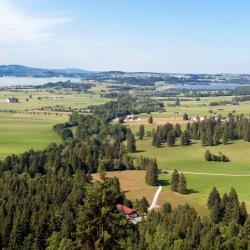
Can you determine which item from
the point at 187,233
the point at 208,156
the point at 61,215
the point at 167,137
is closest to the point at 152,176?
the point at 208,156

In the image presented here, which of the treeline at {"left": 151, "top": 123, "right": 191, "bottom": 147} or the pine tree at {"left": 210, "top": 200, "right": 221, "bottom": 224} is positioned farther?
the treeline at {"left": 151, "top": 123, "right": 191, "bottom": 147}

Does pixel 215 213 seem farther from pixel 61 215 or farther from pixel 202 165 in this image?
pixel 202 165

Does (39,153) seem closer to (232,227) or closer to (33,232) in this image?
(33,232)

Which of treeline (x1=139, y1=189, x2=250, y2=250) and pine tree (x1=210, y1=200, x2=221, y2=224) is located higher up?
treeline (x1=139, y1=189, x2=250, y2=250)

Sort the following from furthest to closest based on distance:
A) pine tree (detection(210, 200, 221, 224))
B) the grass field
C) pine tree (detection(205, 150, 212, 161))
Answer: the grass field
pine tree (detection(205, 150, 212, 161))
pine tree (detection(210, 200, 221, 224))

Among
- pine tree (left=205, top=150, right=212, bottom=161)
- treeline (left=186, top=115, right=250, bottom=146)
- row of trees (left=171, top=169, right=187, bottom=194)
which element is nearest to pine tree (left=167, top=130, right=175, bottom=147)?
treeline (left=186, top=115, right=250, bottom=146)

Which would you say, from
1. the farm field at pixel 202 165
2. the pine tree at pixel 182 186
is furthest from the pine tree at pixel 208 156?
the pine tree at pixel 182 186

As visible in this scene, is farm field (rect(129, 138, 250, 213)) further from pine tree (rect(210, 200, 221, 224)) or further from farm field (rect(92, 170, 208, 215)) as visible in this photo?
pine tree (rect(210, 200, 221, 224))

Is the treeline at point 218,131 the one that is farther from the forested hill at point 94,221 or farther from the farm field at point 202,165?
the forested hill at point 94,221
